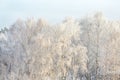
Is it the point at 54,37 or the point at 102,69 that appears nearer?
the point at 54,37

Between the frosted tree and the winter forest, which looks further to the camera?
the winter forest

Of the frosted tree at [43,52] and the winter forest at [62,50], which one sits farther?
the winter forest at [62,50]

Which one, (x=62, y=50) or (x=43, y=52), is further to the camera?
(x=62, y=50)

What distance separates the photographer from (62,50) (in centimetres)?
4369

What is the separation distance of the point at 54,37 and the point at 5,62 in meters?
5.49

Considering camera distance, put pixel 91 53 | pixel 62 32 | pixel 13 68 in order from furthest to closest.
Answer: pixel 91 53
pixel 62 32
pixel 13 68

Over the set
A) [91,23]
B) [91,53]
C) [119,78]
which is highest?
[91,23]

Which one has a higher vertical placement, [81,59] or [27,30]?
[27,30]

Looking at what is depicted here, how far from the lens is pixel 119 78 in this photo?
4794 cm

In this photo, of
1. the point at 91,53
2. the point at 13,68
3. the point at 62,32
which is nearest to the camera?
the point at 13,68

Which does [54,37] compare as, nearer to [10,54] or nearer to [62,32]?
[62,32]

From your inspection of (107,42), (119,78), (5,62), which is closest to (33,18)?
(5,62)

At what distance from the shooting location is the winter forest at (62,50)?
134ft

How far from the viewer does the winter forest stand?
134 feet
